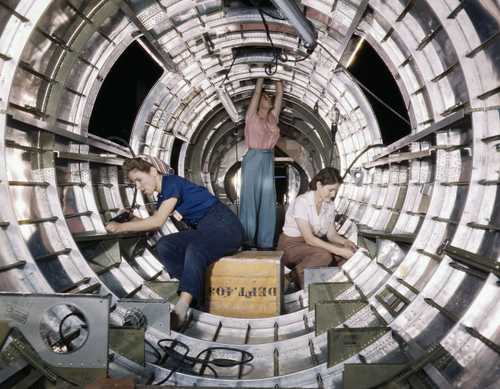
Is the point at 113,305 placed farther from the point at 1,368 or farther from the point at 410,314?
the point at 410,314

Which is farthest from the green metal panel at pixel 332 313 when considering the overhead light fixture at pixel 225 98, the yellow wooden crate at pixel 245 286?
the overhead light fixture at pixel 225 98

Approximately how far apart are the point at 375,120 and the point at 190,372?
4.13m

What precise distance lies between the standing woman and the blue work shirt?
233cm

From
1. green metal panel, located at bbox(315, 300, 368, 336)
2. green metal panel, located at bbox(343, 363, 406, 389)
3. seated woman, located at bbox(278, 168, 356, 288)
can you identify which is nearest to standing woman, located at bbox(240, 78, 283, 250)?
seated woman, located at bbox(278, 168, 356, 288)

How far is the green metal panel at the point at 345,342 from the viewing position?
10.2 feet

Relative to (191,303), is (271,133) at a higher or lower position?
higher

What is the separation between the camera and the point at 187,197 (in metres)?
4.68

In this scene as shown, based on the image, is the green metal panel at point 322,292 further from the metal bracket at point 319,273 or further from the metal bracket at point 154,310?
the metal bracket at point 154,310

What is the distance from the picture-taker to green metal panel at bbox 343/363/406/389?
2701 mm

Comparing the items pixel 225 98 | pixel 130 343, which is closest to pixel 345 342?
pixel 130 343

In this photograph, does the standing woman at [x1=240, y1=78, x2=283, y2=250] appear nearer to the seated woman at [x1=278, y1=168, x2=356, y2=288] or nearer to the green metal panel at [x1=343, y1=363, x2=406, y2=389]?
the seated woman at [x1=278, y1=168, x2=356, y2=288]

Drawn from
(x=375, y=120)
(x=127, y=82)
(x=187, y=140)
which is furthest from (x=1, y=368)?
(x=187, y=140)

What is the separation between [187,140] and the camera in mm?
8883

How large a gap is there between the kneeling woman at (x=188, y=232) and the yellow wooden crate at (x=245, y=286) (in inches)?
7.8
